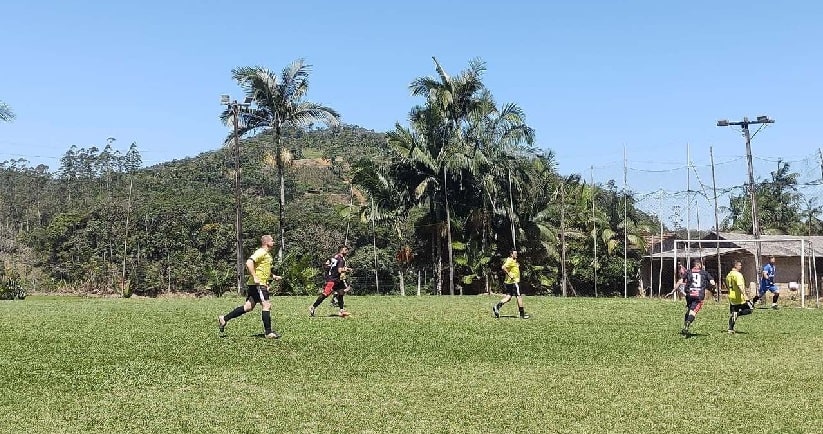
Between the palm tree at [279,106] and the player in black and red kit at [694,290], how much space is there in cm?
2448

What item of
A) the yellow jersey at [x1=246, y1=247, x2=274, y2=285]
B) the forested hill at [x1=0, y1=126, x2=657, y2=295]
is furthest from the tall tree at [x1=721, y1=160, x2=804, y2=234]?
the yellow jersey at [x1=246, y1=247, x2=274, y2=285]

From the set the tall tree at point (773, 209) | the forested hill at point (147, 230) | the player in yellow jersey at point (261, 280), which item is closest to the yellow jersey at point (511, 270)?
the player in yellow jersey at point (261, 280)

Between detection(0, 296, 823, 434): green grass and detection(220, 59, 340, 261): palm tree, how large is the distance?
21.0 m

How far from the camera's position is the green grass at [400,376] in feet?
28.5

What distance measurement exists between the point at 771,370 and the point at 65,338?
12.1m

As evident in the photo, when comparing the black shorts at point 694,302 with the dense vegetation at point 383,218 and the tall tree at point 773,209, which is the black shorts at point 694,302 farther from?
the tall tree at point 773,209

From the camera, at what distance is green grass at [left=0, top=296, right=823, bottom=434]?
869 centimetres

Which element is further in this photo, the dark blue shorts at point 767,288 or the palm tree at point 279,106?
the palm tree at point 279,106

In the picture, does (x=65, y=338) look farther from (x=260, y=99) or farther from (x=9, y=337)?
(x=260, y=99)

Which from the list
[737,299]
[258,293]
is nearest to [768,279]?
[737,299]

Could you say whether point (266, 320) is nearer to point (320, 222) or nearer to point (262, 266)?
point (262, 266)

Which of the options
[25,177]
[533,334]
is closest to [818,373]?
[533,334]

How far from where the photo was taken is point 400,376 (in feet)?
38.3

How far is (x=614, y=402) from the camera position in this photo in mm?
9750
